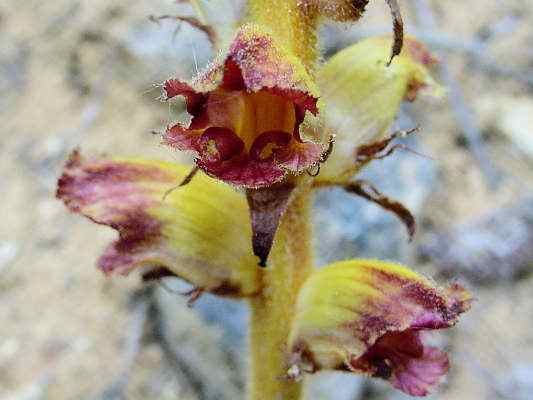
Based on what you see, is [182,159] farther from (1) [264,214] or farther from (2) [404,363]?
(1) [264,214]

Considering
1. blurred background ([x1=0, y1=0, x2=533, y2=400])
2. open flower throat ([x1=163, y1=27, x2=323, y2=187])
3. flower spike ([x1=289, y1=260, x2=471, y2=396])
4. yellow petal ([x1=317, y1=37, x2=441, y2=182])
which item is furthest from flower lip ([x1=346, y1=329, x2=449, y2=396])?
blurred background ([x1=0, y1=0, x2=533, y2=400])

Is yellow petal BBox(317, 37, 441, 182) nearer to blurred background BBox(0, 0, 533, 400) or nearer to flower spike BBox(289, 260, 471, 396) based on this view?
flower spike BBox(289, 260, 471, 396)

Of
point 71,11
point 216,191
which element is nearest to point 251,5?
point 216,191

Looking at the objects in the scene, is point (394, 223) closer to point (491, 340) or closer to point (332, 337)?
point (491, 340)

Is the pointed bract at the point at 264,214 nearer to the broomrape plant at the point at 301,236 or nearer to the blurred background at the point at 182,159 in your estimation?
the broomrape plant at the point at 301,236

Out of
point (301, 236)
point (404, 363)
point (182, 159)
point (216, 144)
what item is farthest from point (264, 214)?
point (182, 159)

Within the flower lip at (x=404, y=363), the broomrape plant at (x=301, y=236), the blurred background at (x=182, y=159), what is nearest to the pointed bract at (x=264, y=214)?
the broomrape plant at (x=301, y=236)
